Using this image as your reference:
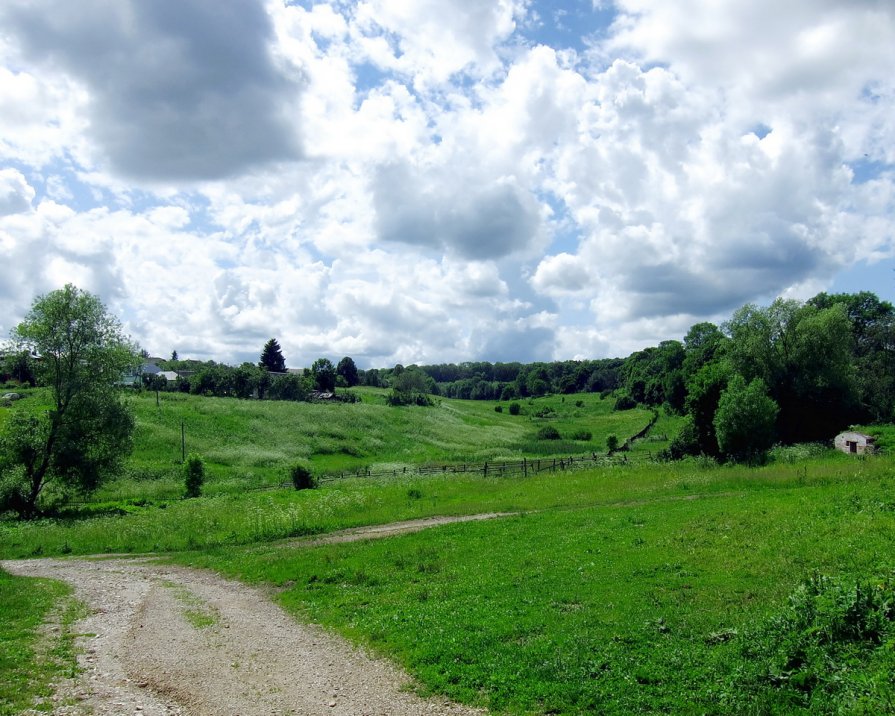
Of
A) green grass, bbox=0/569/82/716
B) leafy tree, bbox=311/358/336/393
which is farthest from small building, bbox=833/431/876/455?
leafy tree, bbox=311/358/336/393

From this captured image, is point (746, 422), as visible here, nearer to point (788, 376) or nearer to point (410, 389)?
point (788, 376)

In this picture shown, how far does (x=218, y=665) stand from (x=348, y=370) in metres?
184

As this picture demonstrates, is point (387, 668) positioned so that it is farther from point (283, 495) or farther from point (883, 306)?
point (883, 306)

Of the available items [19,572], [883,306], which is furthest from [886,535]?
[883,306]

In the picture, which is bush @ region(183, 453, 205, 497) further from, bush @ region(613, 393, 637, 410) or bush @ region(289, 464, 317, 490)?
bush @ region(613, 393, 637, 410)

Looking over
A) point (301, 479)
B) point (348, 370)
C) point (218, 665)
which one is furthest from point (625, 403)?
point (218, 665)

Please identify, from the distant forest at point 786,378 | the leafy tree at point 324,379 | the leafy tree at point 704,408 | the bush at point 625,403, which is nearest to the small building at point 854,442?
the distant forest at point 786,378

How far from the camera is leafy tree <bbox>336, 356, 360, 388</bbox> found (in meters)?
191

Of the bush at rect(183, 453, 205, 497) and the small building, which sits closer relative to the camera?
the small building

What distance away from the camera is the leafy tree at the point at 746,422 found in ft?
136

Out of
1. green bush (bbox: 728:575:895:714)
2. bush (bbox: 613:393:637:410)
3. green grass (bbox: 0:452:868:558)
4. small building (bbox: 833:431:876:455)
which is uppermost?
bush (bbox: 613:393:637:410)

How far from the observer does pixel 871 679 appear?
7.72 metres

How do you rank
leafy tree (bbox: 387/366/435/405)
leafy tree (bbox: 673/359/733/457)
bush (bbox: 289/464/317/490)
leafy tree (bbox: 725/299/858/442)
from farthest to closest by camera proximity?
leafy tree (bbox: 387/366/435/405) < leafy tree (bbox: 725/299/858/442) < leafy tree (bbox: 673/359/733/457) < bush (bbox: 289/464/317/490)

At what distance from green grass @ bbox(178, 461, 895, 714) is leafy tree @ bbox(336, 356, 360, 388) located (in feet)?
547
